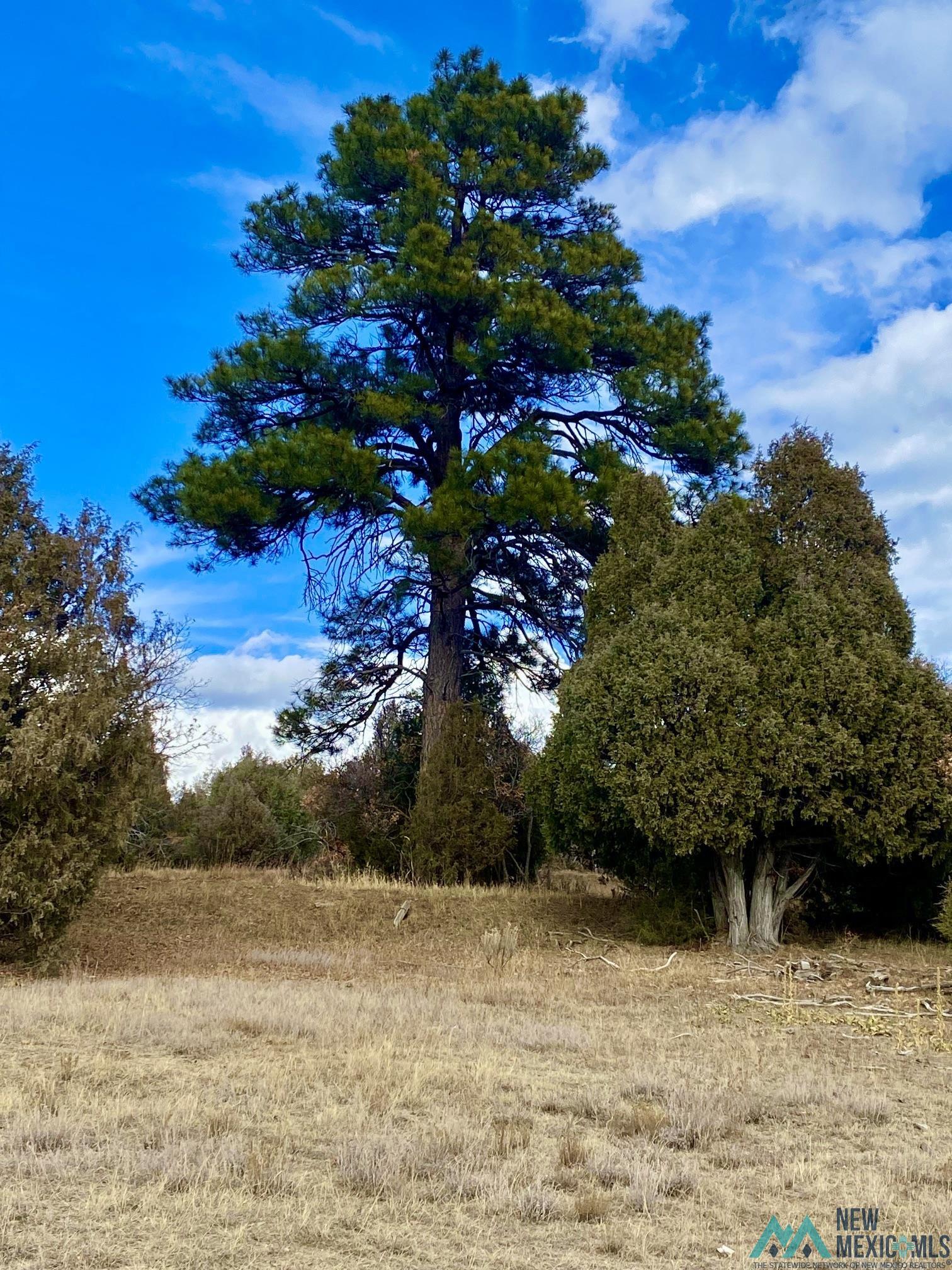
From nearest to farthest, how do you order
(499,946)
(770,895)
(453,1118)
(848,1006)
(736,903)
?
(453,1118), (848,1006), (499,946), (736,903), (770,895)

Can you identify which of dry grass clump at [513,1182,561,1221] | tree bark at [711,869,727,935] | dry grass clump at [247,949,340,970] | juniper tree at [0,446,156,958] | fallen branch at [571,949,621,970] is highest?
juniper tree at [0,446,156,958]

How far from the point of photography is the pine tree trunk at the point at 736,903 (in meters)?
13.7

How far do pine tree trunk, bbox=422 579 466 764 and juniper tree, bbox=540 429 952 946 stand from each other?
543 centimetres

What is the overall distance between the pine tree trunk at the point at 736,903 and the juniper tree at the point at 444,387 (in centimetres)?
694

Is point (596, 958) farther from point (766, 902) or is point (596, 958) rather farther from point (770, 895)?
point (770, 895)

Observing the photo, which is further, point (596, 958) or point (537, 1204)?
point (596, 958)

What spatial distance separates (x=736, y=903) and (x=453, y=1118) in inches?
355

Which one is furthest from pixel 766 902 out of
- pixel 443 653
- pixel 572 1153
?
pixel 572 1153

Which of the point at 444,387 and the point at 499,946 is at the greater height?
the point at 444,387

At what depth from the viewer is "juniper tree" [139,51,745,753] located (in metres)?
19.2

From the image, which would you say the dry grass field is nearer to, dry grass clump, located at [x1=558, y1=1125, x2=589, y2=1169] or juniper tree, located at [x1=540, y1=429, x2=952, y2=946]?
dry grass clump, located at [x1=558, y1=1125, x2=589, y2=1169]

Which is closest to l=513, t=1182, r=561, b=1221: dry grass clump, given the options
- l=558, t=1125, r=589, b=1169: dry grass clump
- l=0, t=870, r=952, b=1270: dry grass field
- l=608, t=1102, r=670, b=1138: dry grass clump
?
l=0, t=870, r=952, b=1270: dry grass field

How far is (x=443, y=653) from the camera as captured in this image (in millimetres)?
20422

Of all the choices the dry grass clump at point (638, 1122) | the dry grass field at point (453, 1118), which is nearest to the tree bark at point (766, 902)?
the dry grass field at point (453, 1118)
